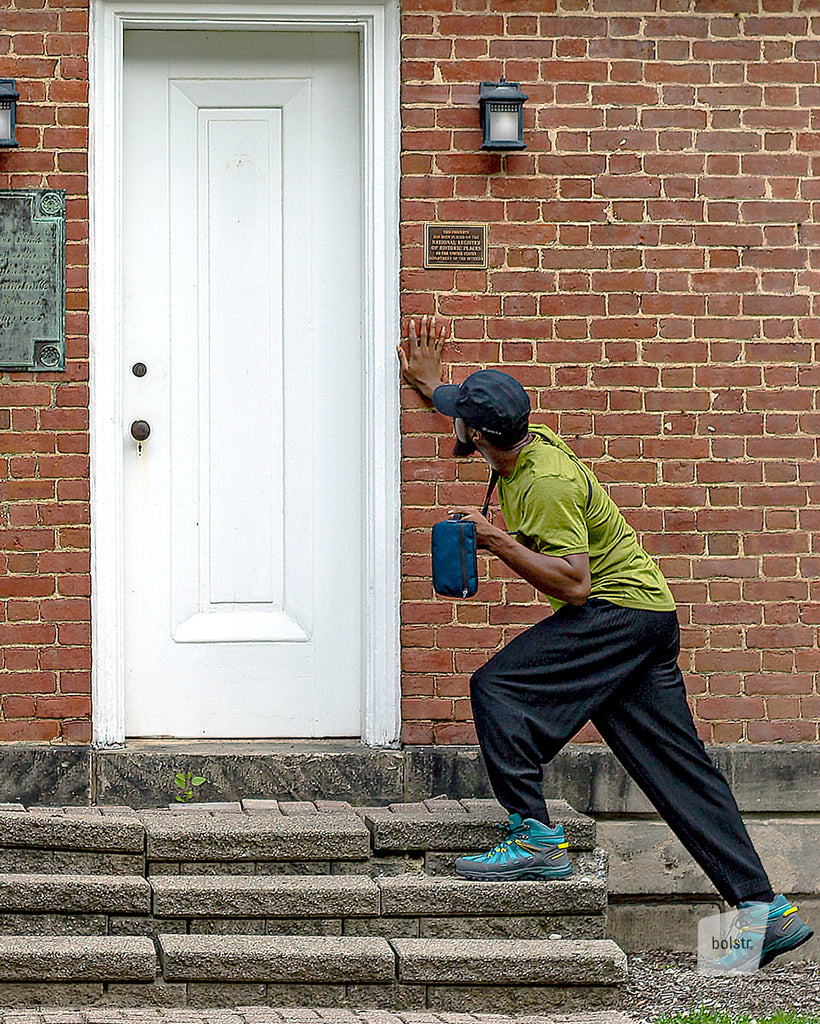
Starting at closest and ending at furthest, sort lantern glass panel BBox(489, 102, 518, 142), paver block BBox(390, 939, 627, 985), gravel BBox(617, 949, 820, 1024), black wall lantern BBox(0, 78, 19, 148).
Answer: paver block BBox(390, 939, 627, 985) < gravel BBox(617, 949, 820, 1024) < black wall lantern BBox(0, 78, 19, 148) < lantern glass panel BBox(489, 102, 518, 142)

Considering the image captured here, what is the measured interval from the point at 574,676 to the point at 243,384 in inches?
80.7

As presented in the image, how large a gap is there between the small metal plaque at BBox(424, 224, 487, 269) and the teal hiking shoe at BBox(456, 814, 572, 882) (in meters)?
2.28

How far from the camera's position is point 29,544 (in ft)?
17.7

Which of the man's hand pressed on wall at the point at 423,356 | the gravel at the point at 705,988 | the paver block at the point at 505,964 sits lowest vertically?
the gravel at the point at 705,988

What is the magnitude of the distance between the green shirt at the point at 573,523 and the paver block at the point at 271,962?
4.30 feet

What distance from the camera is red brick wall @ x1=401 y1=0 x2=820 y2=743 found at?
5.49 m

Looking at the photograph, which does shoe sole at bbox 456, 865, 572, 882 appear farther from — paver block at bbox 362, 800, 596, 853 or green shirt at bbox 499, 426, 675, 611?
green shirt at bbox 499, 426, 675, 611

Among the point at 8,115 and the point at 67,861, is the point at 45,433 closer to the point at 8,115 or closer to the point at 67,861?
the point at 8,115

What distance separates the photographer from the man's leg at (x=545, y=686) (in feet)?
14.3

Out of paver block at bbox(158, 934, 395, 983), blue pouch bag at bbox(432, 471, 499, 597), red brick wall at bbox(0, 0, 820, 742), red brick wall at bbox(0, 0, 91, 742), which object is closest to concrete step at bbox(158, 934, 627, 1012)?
paver block at bbox(158, 934, 395, 983)

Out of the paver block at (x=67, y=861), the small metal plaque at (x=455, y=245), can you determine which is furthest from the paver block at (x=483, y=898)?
the small metal plaque at (x=455, y=245)

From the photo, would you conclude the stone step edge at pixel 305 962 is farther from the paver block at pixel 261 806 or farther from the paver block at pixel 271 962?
the paver block at pixel 261 806

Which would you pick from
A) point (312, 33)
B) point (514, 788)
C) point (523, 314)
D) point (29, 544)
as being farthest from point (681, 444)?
point (29, 544)

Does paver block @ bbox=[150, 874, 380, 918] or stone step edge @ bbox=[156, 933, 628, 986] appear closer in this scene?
stone step edge @ bbox=[156, 933, 628, 986]
